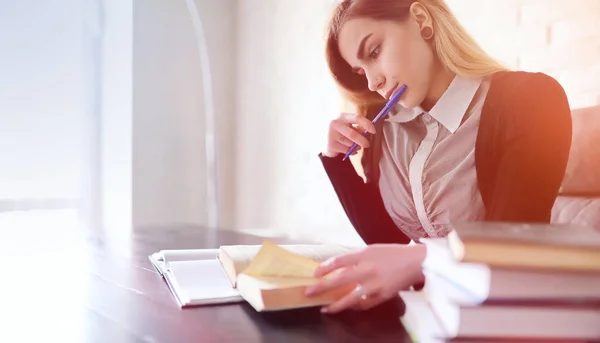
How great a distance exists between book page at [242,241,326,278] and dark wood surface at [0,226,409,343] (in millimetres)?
43

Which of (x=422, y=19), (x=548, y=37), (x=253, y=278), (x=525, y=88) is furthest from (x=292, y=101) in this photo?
(x=253, y=278)

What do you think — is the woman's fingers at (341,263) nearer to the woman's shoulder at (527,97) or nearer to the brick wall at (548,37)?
the woman's shoulder at (527,97)

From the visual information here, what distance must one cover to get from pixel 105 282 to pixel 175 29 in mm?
1807

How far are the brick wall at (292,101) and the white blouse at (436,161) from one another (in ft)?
1.30

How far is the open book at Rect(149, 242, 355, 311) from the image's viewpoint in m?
0.56

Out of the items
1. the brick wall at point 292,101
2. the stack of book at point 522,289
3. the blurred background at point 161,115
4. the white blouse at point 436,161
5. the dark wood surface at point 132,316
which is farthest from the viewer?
the blurred background at point 161,115

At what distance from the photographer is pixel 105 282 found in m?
0.77

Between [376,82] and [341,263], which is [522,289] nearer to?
[341,263]

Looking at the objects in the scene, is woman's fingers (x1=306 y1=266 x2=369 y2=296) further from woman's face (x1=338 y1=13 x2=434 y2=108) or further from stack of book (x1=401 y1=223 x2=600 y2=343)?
woman's face (x1=338 y1=13 x2=434 y2=108)

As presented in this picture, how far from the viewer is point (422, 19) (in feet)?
3.26

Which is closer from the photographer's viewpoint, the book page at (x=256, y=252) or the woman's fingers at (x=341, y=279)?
the woman's fingers at (x=341, y=279)

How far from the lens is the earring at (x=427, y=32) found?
992 mm

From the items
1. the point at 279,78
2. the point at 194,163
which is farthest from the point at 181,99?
the point at 279,78

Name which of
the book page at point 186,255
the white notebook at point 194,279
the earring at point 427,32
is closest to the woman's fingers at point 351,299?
the white notebook at point 194,279
